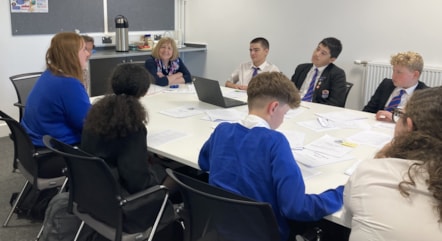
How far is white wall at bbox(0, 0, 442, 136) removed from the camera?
4125 mm

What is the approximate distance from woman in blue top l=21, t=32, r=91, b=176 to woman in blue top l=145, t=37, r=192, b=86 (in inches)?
59.3

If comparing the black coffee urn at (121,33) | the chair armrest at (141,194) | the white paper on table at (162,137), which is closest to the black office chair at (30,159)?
the white paper on table at (162,137)

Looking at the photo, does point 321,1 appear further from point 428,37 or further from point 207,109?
point 207,109

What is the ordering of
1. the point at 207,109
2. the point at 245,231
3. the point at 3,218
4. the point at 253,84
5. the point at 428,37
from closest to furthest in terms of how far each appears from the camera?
the point at 245,231, the point at 253,84, the point at 3,218, the point at 207,109, the point at 428,37

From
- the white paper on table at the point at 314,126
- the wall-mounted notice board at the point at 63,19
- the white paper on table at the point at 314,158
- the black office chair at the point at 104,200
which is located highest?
the wall-mounted notice board at the point at 63,19

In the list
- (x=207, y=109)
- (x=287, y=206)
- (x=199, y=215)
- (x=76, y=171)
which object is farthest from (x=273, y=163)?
(x=207, y=109)

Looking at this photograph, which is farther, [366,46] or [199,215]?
[366,46]

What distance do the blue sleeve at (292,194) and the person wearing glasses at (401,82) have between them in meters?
1.49

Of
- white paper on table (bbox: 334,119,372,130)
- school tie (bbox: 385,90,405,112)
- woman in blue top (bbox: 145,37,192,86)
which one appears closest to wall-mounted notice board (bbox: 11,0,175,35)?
woman in blue top (bbox: 145,37,192,86)

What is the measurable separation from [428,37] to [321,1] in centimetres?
124

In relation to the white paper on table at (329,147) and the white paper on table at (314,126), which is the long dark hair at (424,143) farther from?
the white paper on table at (314,126)

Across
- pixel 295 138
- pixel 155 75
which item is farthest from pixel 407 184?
pixel 155 75

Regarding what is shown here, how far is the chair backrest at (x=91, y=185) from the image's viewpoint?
5.41 feet

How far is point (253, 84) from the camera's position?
165 cm
